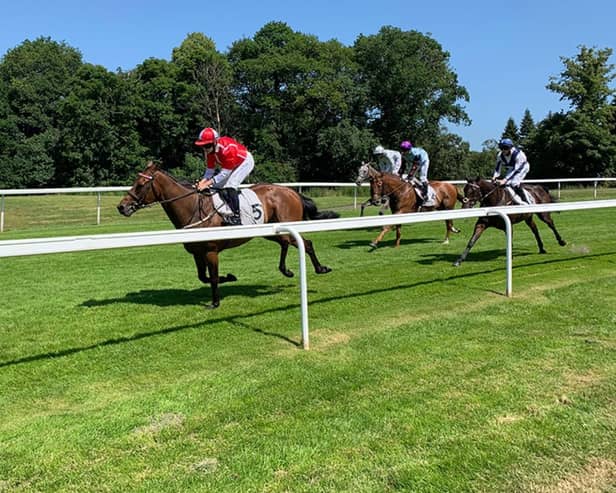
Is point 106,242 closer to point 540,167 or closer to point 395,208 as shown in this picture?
point 395,208

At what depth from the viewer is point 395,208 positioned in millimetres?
12930

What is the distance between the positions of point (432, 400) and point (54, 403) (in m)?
2.50

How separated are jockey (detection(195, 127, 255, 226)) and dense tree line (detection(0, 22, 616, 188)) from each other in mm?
39027

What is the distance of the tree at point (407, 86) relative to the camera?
55.3 meters

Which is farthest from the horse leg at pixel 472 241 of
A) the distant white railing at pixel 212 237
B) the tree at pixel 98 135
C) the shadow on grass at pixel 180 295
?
the tree at pixel 98 135

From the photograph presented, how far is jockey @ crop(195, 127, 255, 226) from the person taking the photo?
7.24 metres

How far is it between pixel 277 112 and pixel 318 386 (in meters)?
50.7

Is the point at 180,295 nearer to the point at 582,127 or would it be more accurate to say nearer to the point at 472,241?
the point at 472,241

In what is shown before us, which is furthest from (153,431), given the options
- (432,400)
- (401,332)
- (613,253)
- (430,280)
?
(613,253)

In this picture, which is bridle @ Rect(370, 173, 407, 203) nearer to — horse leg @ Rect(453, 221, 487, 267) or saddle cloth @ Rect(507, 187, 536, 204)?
saddle cloth @ Rect(507, 187, 536, 204)

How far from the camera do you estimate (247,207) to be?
7676 millimetres

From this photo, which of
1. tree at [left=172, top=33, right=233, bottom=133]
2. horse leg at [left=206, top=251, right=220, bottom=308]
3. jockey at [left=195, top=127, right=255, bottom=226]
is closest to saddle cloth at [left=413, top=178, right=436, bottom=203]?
jockey at [left=195, top=127, right=255, bottom=226]

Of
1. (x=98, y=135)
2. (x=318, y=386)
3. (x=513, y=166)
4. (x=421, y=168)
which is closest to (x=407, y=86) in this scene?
(x=98, y=135)

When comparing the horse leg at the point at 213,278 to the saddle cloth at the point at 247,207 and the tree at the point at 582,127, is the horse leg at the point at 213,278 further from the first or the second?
the tree at the point at 582,127
